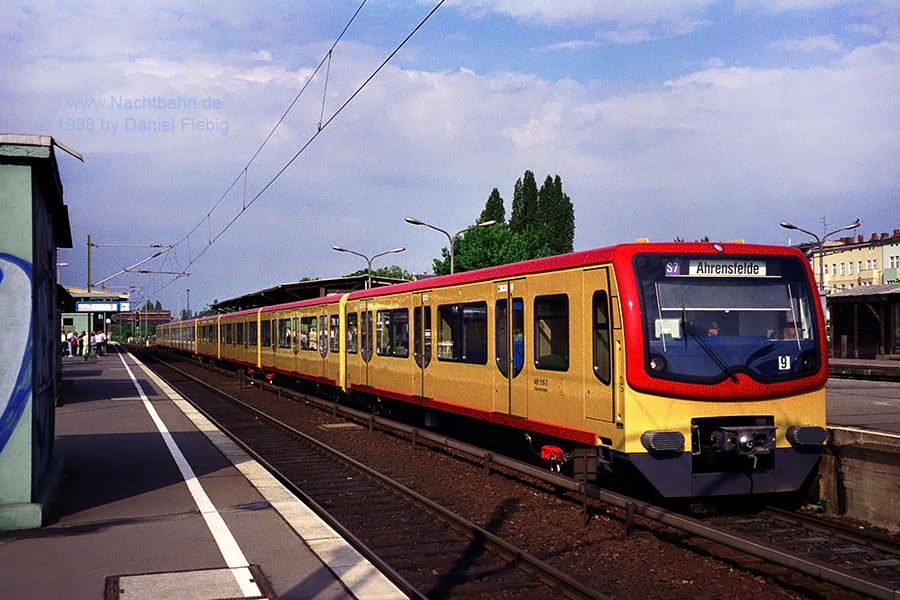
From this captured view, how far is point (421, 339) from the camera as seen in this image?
15.0 m

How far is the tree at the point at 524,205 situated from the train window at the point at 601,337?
253ft

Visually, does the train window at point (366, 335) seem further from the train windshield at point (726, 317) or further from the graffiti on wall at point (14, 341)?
the graffiti on wall at point (14, 341)

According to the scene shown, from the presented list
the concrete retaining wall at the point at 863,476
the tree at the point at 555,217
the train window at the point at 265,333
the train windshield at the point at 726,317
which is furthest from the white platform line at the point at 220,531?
the tree at the point at 555,217

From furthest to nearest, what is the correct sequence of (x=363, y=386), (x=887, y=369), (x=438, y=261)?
(x=438, y=261)
(x=887, y=369)
(x=363, y=386)

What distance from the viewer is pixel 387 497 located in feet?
34.1

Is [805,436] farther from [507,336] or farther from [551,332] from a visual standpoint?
[507,336]

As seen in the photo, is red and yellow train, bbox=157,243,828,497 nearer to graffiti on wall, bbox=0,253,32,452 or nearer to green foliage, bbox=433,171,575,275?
graffiti on wall, bbox=0,253,32,452

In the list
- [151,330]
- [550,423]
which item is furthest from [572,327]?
[151,330]

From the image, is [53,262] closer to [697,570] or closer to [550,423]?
[550,423]

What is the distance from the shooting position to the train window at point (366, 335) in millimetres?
18227

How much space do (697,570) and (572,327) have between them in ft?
11.0

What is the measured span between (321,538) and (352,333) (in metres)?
11.9

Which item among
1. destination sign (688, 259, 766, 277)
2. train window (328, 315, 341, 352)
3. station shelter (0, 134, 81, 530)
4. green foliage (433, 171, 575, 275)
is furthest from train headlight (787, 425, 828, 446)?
green foliage (433, 171, 575, 275)

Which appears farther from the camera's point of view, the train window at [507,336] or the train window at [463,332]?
the train window at [463,332]
